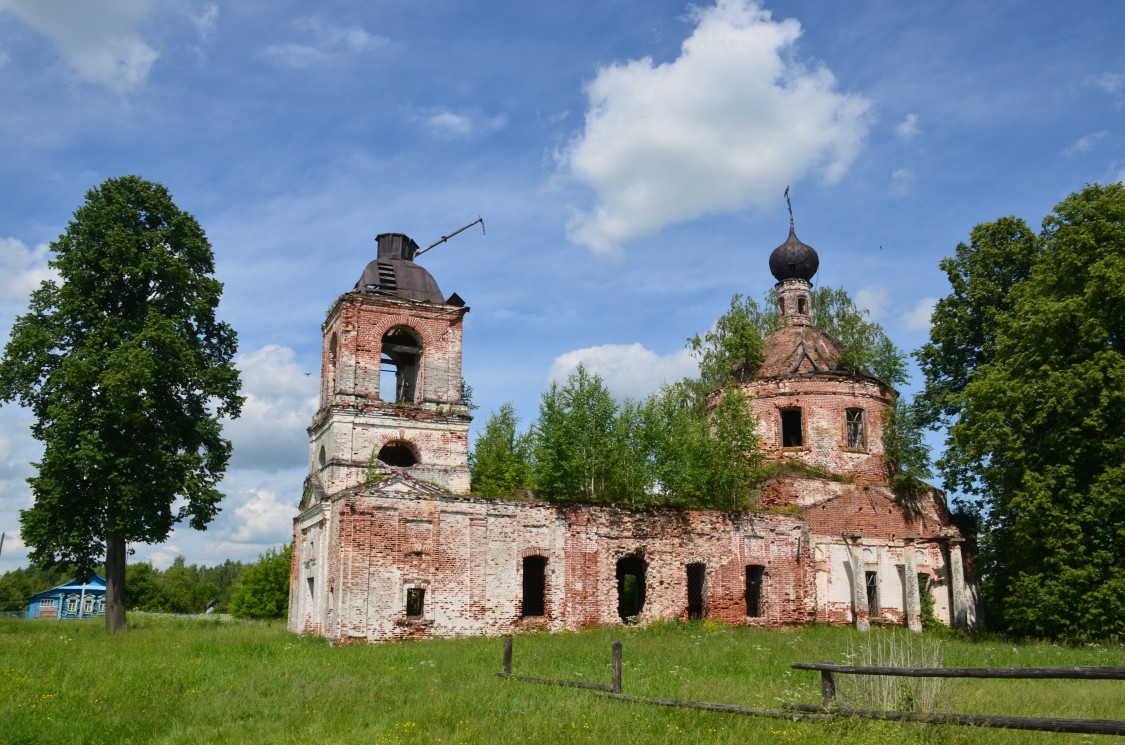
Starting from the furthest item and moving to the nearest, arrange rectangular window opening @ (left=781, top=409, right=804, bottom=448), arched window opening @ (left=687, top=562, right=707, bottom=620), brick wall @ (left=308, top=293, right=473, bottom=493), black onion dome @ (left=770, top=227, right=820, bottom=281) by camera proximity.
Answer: black onion dome @ (left=770, top=227, right=820, bottom=281), rectangular window opening @ (left=781, top=409, right=804, bottom=448), arched window opening @ (left=687, top=562, right=707, bottom=620), brick wall @ (left=308, top=293, right=473, bottom=493)

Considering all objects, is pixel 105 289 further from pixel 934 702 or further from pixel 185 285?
pixel 934 702

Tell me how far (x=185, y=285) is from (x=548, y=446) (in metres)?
10.9

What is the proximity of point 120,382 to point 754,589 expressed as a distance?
1791 cm

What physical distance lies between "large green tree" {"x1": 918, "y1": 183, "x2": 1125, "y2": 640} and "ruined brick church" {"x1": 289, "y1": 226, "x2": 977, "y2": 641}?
3617 millimetres

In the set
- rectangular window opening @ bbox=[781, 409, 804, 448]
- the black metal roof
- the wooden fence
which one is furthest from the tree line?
the wooden fence

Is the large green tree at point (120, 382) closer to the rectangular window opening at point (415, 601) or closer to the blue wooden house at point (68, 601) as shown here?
the rectangular window opening at point (415, 601)

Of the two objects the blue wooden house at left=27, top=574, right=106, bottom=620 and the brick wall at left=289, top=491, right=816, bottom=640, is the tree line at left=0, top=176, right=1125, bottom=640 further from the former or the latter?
the blue wooden house at left=27, top=574, right=106, bottom=620

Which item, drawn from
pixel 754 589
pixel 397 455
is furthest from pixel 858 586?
pixel 397 455

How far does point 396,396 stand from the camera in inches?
990

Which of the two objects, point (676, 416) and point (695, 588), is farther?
point (676, 416)

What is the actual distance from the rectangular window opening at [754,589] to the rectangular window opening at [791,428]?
511cm

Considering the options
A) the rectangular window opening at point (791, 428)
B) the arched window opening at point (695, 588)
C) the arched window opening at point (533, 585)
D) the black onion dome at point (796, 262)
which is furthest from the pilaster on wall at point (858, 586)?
the black onion dome at point (796, 262)

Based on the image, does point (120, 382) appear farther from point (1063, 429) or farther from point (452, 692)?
point (1063, 429)

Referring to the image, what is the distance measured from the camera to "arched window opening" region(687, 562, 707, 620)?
80.9ft
